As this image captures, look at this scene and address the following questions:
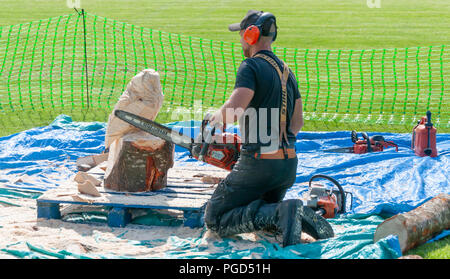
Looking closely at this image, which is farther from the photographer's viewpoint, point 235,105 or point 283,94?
point 283,94

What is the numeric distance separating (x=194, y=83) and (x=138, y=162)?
6.71m

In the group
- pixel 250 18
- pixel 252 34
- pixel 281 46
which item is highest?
pixel 281 46

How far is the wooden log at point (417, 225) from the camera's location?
16.7 ft

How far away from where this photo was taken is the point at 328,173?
7.87 meters

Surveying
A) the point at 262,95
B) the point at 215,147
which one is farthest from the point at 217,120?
the point at 215,147

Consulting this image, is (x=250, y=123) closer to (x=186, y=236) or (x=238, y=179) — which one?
(x=238, y=179)

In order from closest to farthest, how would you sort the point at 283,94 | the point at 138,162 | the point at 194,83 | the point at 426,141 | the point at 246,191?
the point at 283,94
the point at 246,191
the point at 138,162
the point at 426,141
the point at 194,83

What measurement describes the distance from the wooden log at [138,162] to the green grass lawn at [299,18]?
6.22 m

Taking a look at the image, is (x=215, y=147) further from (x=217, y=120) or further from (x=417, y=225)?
(x=417, y=225)

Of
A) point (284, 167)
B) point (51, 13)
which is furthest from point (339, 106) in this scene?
point (51, 13)

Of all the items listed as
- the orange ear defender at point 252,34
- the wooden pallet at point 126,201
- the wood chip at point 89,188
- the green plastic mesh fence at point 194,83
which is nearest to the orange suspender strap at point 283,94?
the orange ear defender at point 252,34

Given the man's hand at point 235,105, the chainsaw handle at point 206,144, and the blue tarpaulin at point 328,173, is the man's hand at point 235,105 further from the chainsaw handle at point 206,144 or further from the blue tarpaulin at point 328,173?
the blue tarpaulin at point 328,173

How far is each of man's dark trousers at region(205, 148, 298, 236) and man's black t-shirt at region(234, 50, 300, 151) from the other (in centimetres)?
19

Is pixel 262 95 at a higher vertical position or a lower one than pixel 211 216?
higher
